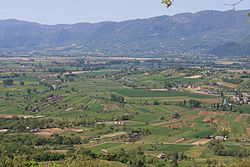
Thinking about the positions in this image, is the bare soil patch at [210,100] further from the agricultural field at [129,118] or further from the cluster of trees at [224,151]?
the cluster of trees at [224,151]

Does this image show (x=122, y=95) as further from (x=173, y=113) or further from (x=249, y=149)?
(x=249, y=149)

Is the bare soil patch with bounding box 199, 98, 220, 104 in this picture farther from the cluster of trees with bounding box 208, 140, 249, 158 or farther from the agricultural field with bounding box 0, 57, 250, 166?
the cluster of trees with bounding box 208, 140, 249, 158

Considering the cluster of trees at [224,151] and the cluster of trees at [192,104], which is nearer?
the cluster of trees at [224,151]

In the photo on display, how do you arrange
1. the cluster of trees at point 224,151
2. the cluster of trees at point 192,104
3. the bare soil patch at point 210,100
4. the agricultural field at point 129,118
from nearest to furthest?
the cluster of trees at point 224,151, the agricultural field at point 129,118, the cluster of trees at point 192,104, the bare soil patch at point 210,100

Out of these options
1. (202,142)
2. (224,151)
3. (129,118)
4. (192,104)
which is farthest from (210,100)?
(224,151)

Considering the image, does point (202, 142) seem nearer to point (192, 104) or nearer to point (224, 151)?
point (224, 151)

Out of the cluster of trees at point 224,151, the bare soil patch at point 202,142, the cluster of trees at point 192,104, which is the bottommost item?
the bare soil patch at point 202,142

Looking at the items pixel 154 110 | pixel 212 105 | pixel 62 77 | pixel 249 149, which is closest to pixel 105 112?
pixel 154 110

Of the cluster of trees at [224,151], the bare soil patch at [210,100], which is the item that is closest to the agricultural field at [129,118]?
the cluster of trees at [224,151]
